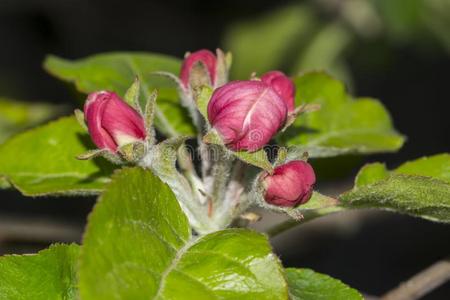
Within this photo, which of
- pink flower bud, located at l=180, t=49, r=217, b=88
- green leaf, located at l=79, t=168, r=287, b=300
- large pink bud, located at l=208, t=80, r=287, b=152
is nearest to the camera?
green leaf, located at l=79, t=168, r=287, b=300

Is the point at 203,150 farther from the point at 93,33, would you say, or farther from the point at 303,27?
the point at 93,33

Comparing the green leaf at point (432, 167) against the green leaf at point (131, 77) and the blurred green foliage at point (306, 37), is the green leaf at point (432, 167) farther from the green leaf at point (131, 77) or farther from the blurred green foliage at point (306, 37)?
the blurred green foliage at point (306, 37)

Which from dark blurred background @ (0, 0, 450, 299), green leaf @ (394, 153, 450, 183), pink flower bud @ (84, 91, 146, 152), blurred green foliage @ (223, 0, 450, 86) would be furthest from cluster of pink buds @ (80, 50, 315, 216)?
blurred green foliage @ (223, 0, 450, 86)

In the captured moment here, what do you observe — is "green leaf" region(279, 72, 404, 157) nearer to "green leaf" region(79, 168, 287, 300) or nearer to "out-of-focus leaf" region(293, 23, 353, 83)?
"green leaf" region(79, 168, 287, 300)

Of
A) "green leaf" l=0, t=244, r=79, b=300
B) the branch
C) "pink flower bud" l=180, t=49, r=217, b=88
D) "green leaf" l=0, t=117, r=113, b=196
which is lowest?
the branch

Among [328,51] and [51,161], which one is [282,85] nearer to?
[51,161]

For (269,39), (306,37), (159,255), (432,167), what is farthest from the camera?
(269,39)

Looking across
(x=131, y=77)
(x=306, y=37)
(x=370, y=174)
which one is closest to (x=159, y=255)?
(x=370, y=174)
